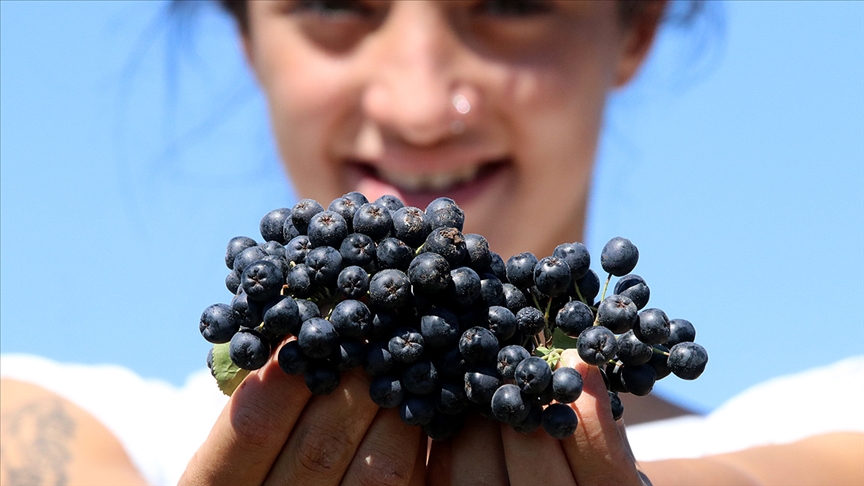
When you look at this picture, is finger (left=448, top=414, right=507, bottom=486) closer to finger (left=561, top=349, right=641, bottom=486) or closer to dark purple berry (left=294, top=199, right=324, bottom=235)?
finger (left=561, top=349, right=641, bottom=486)

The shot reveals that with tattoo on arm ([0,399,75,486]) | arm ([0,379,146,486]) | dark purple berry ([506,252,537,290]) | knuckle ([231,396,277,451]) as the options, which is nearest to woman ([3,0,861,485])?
arm ([0,379,146,486])

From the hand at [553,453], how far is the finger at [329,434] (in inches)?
11.3

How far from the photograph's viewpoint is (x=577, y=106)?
4.03m

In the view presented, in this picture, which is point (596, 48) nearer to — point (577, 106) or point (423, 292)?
point (577, 106)

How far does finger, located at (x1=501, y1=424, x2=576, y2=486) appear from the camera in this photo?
6.68ft

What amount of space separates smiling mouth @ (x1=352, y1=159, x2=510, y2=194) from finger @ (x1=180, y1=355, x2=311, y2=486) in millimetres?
2131

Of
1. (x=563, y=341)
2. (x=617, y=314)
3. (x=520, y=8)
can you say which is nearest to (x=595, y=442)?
(x=563, y=341)

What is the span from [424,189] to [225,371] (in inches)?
88.5

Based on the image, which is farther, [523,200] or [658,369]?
[523,200]

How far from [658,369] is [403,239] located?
2.52 ft

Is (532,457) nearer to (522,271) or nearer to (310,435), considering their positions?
(522,271)

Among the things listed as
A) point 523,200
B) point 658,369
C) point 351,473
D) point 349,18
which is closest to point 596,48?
point 523,200

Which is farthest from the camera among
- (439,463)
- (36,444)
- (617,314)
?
(36,444)

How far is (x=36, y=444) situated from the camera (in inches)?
146
